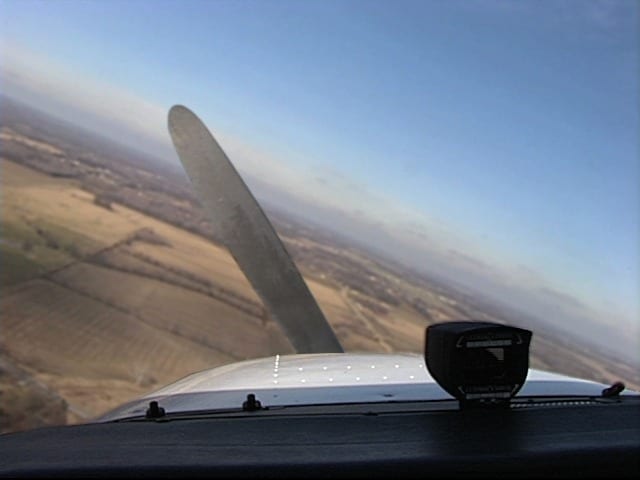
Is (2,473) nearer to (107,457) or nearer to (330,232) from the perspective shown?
(107,457)

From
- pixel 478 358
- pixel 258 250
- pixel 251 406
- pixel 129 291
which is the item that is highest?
pixel 478 358

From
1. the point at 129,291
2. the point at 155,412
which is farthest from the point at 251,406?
the point at 129,291

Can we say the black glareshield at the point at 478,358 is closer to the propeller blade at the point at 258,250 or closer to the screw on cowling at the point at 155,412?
the screw on cowling at the point at 155,412

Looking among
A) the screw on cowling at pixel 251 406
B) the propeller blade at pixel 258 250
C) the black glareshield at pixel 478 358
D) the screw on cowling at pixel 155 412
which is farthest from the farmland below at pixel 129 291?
the black glareshield at pixel 478 358

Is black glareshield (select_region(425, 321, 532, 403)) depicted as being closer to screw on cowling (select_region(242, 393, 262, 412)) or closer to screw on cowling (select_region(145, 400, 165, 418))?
screw on cowling (select_region(242, 393, 262, 412))

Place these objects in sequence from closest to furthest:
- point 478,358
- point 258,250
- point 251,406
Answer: point 478,358 < point 251,406 < point 258,250

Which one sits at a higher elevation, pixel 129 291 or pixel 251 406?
pixel 251 406

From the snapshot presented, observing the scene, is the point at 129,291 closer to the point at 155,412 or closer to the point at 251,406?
the point at 155,412
